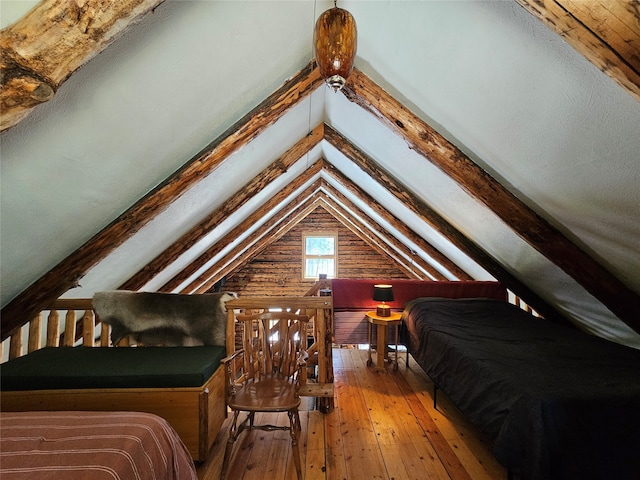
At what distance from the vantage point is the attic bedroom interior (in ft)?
4.21

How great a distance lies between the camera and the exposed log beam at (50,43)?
3.07ft

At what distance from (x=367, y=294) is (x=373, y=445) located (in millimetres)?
2252

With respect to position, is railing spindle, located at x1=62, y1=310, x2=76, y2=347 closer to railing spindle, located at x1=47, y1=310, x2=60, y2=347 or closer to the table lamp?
railing spindle, located at x1=47, y1=310, x2=60, y2=347

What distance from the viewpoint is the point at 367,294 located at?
14.4 feet

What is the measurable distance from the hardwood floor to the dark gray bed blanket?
14.0 inches

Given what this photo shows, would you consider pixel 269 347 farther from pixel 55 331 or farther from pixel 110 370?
pixel 55 331

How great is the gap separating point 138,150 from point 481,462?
2.86 metres

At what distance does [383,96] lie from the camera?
7.65 feet

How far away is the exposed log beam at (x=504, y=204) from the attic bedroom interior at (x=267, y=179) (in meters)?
0.01

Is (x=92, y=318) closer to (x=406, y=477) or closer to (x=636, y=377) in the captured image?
(x=406, y=477)

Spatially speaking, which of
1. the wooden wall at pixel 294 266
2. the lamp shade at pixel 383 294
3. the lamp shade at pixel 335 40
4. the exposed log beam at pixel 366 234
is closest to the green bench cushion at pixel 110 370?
the lamp shade at pixel 335 40

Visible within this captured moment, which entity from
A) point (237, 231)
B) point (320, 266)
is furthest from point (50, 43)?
point (320, 266)

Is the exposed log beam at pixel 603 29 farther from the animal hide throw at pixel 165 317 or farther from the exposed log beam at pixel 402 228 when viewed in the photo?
the exposed log beam at pixel 402 228

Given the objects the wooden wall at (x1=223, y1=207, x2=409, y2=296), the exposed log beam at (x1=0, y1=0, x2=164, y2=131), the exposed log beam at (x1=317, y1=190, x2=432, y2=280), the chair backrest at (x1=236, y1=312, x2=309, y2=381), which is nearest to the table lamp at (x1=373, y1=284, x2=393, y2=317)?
the chair backrest at (x1=236, y1=312, x2=309, y2=381)
